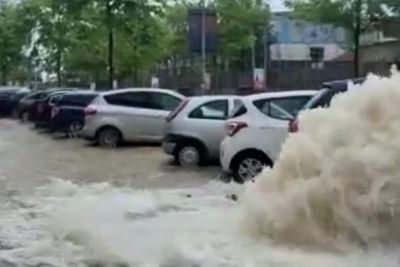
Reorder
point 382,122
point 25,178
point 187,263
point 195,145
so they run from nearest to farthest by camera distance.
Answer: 1. point 187,263
2. point 382,122
3. point 25,178
4. point 195,145

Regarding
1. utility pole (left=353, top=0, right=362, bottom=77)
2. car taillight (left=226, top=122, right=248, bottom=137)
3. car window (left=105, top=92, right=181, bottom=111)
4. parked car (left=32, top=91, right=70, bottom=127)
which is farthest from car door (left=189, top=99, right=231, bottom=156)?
parked car (left=32, top=91, right=70, bottom=127)

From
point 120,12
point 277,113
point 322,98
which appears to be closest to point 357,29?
point 120,12

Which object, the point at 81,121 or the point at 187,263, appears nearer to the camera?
the point at 187,263

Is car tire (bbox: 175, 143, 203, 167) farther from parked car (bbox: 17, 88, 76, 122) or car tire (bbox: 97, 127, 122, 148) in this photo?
parked car (bbox: 17, 88, 76, 122)

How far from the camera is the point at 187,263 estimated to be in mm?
8625

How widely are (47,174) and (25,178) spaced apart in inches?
30.6

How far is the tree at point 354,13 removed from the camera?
3350 centimetres

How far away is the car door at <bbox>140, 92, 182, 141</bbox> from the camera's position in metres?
25.4

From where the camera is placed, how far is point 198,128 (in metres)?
19.5

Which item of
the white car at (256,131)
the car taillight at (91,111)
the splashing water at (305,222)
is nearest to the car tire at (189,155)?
the white car at (256,131)

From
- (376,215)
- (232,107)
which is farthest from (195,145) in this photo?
(376,215)

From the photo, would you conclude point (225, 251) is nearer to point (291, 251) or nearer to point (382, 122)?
point (291, 251)

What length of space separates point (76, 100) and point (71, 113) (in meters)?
0.44

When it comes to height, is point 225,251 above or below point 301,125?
below
